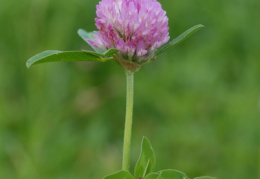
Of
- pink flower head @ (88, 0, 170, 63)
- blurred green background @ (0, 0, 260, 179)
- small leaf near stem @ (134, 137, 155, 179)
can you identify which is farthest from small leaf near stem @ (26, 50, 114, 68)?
blurred green background @ (0, 0, 260, 179)

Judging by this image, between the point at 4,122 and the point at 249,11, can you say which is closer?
the point at 4,122

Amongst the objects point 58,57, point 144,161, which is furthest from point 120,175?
point 58,57

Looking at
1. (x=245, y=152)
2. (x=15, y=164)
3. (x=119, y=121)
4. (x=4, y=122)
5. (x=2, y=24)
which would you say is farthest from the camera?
(x=2, y=24)

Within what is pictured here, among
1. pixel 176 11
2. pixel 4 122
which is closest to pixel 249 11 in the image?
pixel 176 11

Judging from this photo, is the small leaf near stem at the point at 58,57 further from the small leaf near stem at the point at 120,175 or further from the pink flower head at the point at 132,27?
the small leaf near stem at the point at 120,175

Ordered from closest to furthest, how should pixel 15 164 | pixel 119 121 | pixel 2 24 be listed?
pixel 15 164
pixel 119 121
pixel 2 24

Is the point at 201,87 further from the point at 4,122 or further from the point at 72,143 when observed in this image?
the point at 4,122

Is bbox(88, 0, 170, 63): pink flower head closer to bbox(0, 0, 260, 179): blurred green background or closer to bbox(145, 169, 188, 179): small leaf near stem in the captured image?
bbox(145, 169, 188, 179): small leaf near stem
